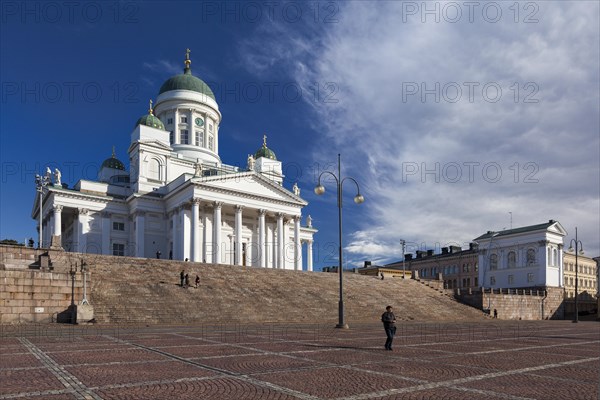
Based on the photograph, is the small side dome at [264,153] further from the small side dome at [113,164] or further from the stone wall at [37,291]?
the stone wall at [37,291]

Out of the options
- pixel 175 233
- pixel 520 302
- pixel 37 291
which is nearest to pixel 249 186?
pixel 175 233

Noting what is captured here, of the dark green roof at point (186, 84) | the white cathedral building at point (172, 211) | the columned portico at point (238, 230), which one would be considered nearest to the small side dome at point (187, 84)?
the dark green roof at point (186, 84)

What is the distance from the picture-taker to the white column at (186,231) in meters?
56.7

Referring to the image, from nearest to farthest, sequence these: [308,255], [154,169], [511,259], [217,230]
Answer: [217,230] → [154,169] → [308,255] → [511,259]

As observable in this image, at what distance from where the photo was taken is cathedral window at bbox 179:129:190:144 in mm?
75125

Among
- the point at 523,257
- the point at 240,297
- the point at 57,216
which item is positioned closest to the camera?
the point at 240,297

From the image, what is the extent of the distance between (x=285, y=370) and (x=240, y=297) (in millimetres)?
24032

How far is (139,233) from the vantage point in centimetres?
6062

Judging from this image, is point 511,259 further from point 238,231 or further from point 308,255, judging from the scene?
point 238,231

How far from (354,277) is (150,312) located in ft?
81.0

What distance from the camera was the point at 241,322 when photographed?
1143 inches

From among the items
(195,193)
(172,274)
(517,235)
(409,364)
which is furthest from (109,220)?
(517,235)

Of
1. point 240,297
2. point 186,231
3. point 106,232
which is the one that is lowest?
point 240,297

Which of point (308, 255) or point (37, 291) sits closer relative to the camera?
point (37, 291)
